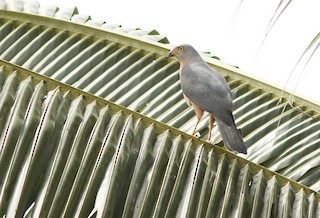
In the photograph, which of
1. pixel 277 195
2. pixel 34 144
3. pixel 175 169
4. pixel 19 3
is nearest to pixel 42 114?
pixel 34 144

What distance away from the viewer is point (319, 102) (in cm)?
406

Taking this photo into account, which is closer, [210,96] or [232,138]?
[232,138]

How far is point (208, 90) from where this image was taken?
3875mm

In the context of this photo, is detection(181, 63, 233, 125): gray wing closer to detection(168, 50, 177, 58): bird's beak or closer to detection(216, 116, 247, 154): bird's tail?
detection(216, 116, 247, 154): bird's tail

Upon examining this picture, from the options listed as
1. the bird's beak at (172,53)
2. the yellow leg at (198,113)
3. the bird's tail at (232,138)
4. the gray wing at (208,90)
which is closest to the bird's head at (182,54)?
the bird's beak at (172,53)

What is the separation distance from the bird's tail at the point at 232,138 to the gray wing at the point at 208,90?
0.08ft

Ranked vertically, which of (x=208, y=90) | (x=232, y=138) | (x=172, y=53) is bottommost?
(x=232, y=138)

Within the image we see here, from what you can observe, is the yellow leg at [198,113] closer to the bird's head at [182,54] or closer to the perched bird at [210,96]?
the perched bird at [210,96]

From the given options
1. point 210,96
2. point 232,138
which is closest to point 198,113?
point 210,96

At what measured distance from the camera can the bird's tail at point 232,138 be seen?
3.34 meters

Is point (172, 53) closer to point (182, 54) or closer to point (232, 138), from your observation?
point (182, 54)

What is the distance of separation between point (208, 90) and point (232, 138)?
533 mm

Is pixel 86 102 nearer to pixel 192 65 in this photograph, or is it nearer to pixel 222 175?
pixel 222 175

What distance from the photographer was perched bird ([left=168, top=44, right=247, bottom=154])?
3.46m
